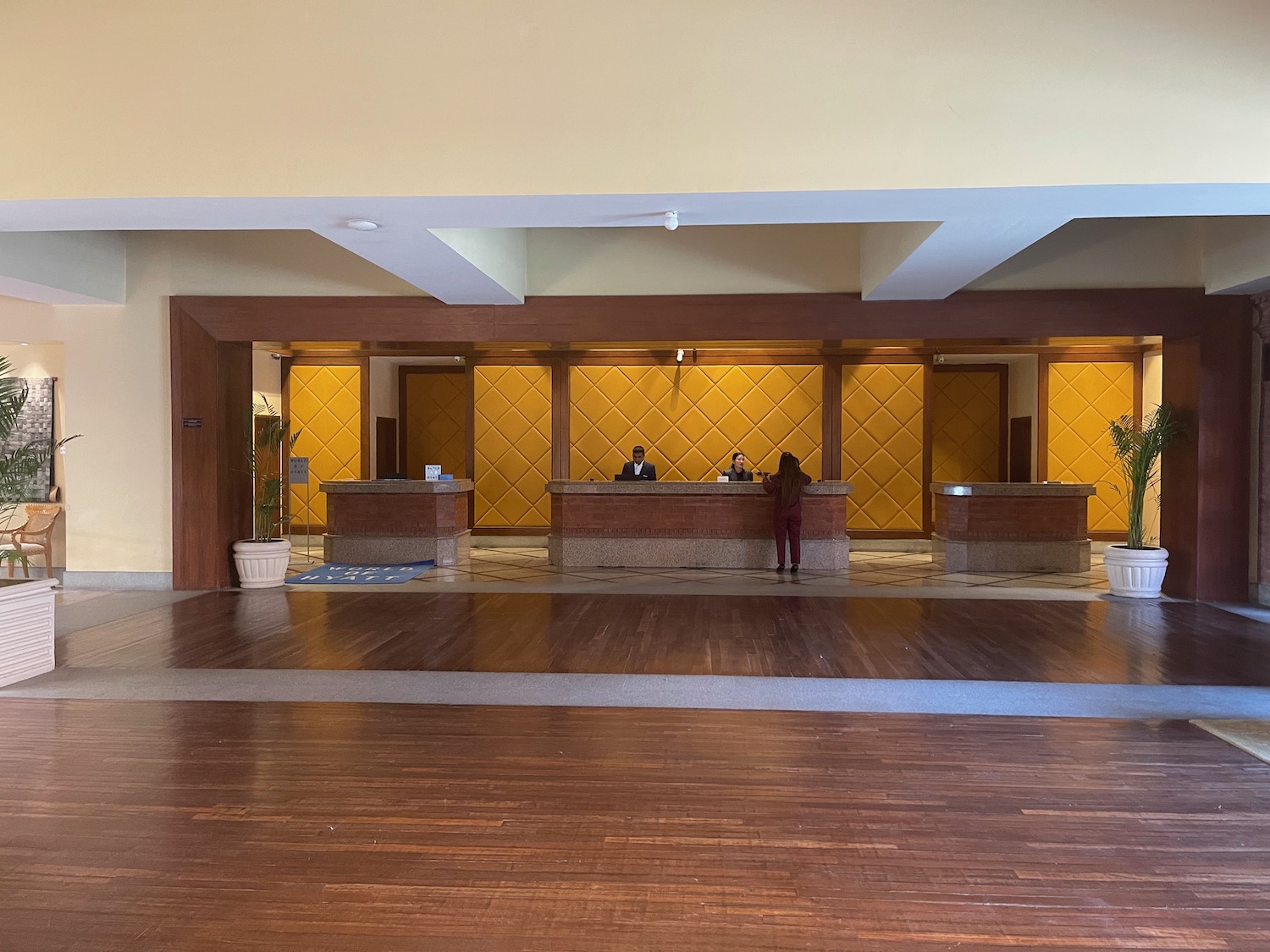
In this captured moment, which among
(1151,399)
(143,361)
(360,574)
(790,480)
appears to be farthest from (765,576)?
(143,361)

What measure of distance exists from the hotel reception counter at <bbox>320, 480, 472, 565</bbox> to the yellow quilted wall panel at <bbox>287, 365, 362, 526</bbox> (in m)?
2.45

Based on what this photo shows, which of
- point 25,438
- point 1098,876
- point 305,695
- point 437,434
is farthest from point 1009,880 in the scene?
point 437,434

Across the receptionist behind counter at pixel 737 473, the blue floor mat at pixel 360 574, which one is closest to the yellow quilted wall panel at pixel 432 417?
the blue floor mat at pixel 360 574

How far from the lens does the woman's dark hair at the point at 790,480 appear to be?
8672 mm

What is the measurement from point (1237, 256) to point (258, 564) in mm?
8118

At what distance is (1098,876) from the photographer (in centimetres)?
258

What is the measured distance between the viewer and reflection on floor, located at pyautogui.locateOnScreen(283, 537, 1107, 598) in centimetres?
800

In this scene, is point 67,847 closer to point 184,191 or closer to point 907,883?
point 907,883

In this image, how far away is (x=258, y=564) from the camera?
7844 millimetres

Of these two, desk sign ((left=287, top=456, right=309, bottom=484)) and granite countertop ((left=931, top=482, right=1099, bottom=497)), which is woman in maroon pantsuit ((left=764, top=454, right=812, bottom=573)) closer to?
granite countertop ((left=931, top=482, right=1099, bottom=497))

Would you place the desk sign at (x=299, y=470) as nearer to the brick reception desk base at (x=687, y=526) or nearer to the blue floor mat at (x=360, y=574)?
the blue floor mat at (x=360, y=574)

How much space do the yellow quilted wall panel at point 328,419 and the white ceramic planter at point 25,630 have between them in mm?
7003

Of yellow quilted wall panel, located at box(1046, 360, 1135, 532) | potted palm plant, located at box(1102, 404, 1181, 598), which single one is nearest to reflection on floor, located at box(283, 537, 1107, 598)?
potted palm plant, located at box(1102, 404, 1181, 598)

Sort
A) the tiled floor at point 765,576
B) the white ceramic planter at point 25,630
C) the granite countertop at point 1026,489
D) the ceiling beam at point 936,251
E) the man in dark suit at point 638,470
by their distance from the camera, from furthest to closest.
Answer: the man in dark suit at point 638,470, the granite countertop at point 1026,489, the tiled floor at point 765,576, the ceiling beam at point 936,251, the white ceramic planter at point 25,630
